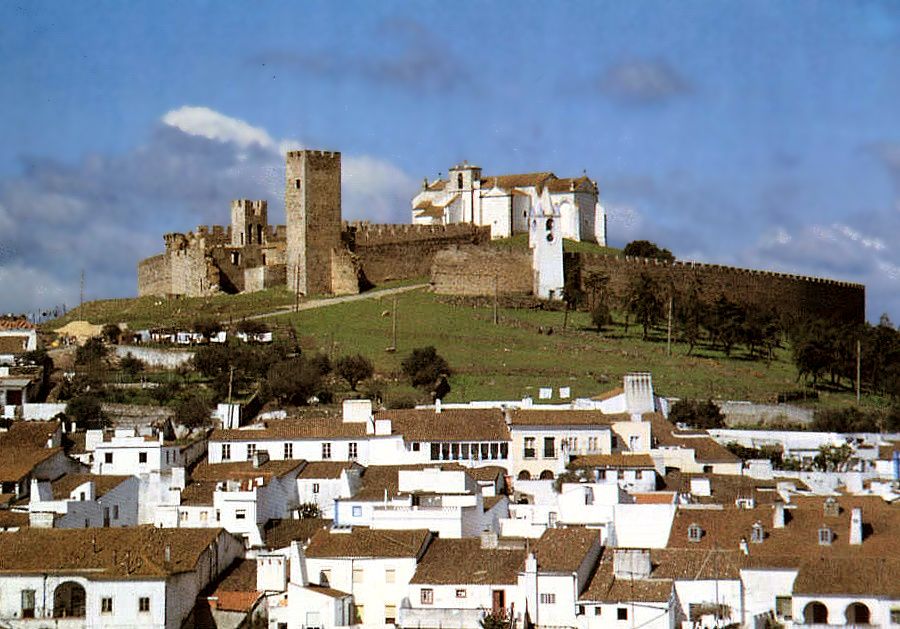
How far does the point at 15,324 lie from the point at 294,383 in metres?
31.0

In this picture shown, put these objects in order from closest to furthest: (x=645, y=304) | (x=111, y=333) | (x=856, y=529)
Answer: (x=856, y=529)
(x=111, y=333)
(x=645, y=304)

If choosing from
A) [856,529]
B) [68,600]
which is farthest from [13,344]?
[856,529]

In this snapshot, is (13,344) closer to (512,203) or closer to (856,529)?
(512,203)

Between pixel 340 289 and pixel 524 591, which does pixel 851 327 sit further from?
pixel 524 591

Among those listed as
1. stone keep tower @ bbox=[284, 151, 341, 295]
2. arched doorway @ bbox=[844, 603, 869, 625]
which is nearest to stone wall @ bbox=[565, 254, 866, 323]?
stone keep tower @ bbox=[284, 151, 341, 295]

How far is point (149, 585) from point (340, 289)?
5283 centimetres

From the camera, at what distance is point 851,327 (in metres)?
93.2

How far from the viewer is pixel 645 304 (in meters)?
86.1

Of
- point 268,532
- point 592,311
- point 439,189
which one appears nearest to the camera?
point 268,532

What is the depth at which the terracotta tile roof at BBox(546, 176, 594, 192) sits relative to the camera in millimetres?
100312

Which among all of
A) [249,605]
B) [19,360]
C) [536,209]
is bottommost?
→ [249,605]

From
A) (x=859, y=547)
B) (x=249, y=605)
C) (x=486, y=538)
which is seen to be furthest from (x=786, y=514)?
(x=249, y=605)

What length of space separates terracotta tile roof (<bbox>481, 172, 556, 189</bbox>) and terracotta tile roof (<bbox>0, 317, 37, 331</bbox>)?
25386mm

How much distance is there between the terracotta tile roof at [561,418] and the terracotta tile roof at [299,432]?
15.5 ft
